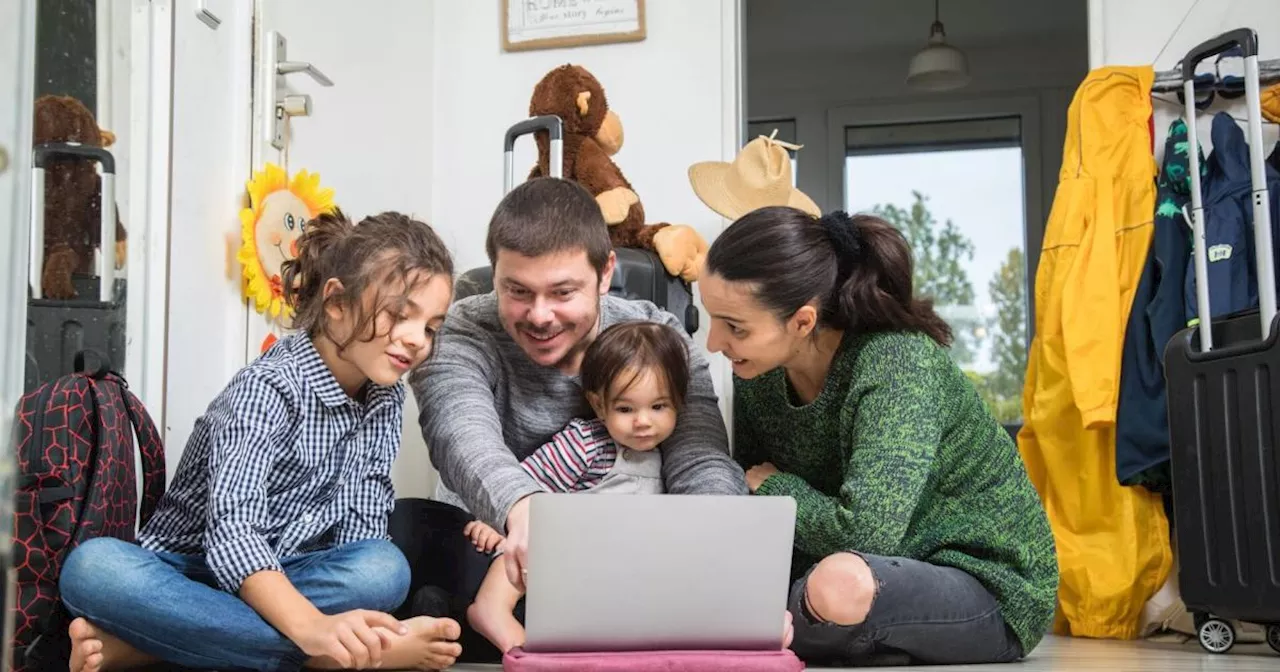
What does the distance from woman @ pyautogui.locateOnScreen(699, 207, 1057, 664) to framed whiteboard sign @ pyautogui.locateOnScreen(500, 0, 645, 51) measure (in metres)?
1.30

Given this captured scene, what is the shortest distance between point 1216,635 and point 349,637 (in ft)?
5.26

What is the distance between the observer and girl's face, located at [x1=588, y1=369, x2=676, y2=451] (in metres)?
1.75

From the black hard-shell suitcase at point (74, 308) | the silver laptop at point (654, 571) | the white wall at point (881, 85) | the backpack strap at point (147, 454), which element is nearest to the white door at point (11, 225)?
the silver laptop at point (654, 571)

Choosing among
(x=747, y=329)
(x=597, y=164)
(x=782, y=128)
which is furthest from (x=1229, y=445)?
(x=782, y=128)

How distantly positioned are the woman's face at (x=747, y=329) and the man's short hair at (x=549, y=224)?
167mm

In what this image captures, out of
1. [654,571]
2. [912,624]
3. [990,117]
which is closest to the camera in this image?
[654,571]

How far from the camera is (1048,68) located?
4.81 meters

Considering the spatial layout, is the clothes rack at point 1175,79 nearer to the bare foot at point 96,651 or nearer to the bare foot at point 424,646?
the bare foot at point 424,646

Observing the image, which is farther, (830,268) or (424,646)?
(830,268)

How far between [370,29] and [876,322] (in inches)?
58.8

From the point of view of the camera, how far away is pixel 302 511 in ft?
5.12

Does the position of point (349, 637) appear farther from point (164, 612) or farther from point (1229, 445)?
point (1229, 445)

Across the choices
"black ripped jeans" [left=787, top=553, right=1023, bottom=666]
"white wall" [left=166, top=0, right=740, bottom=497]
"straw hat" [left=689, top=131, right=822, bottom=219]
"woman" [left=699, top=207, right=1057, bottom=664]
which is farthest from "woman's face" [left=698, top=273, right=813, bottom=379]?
"white wall" [left=166, top=0, right=740, bottom=497]

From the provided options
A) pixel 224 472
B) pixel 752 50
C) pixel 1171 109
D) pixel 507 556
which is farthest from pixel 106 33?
pixel 752 50
